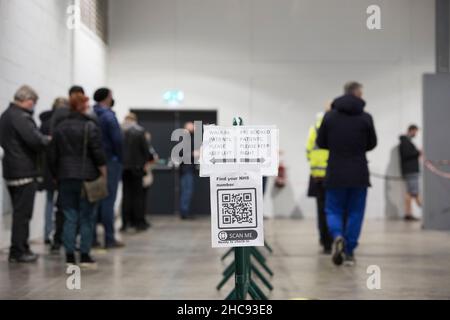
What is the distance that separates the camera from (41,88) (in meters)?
5.68

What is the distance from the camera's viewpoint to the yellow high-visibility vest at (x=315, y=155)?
5.80 meters

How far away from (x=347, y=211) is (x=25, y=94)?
2357 mm

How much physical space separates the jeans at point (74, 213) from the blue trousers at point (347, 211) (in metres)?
1.68

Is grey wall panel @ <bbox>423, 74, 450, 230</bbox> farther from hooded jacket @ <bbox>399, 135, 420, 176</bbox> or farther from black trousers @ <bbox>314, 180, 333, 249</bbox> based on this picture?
black trousers @ <bbox>314, 180, 333, 249</bbox>

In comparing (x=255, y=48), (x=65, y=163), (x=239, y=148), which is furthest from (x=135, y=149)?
(x=239, y=148)

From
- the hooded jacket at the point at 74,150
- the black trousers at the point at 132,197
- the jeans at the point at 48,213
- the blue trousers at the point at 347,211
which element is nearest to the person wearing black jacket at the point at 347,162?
the blue trousers at the point at 347,211

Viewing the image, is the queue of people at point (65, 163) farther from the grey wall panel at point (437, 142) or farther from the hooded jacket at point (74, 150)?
the grey wall panel at point (437, 142)

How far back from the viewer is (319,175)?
6.09m

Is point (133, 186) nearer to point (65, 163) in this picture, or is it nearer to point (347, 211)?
point (65, 163)

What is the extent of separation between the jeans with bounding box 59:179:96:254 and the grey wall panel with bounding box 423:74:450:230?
2.28m

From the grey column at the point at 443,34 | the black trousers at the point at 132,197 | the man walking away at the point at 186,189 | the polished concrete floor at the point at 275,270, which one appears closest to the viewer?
the grey column at the point at 443,34

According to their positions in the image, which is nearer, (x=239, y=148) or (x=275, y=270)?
(x=239, y=148)

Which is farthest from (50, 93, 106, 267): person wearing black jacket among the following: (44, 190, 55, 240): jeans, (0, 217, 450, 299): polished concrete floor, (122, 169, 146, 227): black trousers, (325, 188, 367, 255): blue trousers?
(122, 169, 146, 227): black trousers
